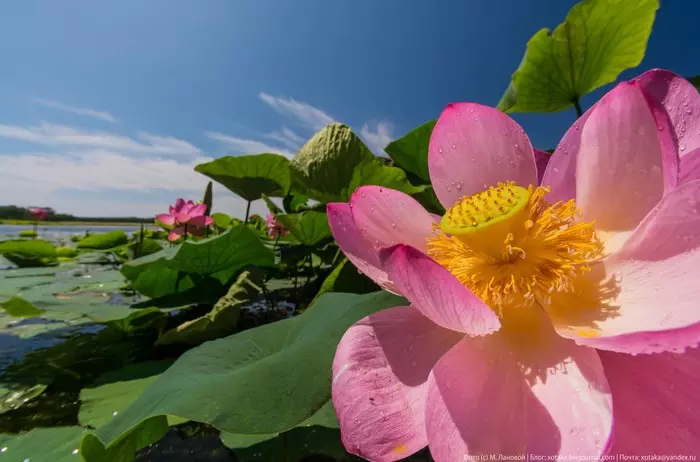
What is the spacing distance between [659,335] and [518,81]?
82cm

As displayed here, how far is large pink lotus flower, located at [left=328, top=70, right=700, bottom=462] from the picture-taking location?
286 millimetres

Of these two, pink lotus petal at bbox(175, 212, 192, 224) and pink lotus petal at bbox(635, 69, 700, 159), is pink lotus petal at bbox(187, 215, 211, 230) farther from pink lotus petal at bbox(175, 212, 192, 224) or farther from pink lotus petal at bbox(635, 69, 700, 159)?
pink lotus petal at bbox(635, 69, 700, 159)

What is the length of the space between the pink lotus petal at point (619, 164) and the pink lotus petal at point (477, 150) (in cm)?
7

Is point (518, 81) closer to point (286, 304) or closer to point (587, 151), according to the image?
point (587, 151)

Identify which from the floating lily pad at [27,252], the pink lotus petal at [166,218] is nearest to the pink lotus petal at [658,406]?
the pink lotus petal at [166,218]

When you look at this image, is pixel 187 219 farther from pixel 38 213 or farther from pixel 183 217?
pixel 38 213

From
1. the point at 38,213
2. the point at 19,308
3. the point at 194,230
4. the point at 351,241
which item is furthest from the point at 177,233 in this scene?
the point at 38,213

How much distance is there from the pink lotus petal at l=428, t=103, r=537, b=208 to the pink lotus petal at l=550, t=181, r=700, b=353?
0.48 ft

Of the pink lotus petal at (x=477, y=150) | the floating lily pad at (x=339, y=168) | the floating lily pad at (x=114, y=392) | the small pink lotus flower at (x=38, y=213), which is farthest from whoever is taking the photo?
the small pink lotus flower at (x=38, y=213)

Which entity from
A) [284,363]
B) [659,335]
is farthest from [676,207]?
[284,363]

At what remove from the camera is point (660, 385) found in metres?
0.29

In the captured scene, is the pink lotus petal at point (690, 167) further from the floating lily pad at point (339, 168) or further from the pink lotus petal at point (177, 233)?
the pink lotus petal at point (177, 233)

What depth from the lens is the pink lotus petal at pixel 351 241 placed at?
44cm

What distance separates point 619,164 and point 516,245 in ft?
0.41
